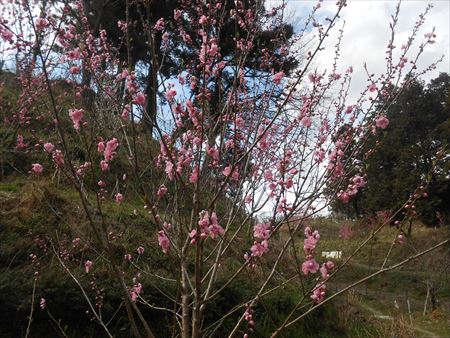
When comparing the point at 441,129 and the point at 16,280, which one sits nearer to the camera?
the point at 16,280

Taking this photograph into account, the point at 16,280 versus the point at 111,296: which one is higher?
the point at 16,280

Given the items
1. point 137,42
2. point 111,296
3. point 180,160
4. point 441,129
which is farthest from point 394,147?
point 180,160

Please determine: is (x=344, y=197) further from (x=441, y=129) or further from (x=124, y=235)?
(x=441, y=129)

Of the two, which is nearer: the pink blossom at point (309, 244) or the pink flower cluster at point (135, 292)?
the pink blossom at point (309, 244)

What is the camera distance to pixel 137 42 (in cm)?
1263

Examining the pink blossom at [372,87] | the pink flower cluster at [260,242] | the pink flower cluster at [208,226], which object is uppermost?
the pink blossom at [372,87]

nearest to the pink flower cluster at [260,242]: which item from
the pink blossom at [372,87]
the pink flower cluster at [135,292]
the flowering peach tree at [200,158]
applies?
the flowering peach tree at [200,158]

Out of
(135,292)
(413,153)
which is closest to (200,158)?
(135,292)

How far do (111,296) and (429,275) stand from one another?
36.3 ft

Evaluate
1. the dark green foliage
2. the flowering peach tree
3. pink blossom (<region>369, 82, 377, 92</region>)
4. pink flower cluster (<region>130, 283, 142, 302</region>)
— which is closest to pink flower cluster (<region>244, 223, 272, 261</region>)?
the flowering peach tree

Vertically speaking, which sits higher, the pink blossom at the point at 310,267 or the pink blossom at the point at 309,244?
the pink blossom at the point at 309,244

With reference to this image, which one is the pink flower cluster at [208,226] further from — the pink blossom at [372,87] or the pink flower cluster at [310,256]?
the pink blossom at [372,87]

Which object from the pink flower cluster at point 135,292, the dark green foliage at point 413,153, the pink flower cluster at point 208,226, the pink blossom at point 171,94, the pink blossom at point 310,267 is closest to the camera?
the pink flower cluster at point 208,226

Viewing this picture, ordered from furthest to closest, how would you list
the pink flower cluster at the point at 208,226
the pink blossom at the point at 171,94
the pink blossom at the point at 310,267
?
the pink blossom at the point at 171,94, the pink blossom at the point at 310,267, the pink flower cluster at the point at 208,226
